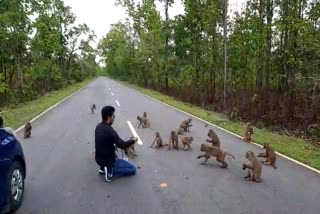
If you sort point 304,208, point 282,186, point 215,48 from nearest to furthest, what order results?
point 304,208, point 282,186, point 215,48

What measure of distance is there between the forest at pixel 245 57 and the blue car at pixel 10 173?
11.4 meters

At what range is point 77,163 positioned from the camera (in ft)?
31.5

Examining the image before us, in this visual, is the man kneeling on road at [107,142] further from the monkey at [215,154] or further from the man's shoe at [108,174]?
the monkey at [215,154]

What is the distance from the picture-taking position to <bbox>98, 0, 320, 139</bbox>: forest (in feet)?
57.2

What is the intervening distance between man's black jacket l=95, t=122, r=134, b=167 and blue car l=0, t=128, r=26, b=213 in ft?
5.31

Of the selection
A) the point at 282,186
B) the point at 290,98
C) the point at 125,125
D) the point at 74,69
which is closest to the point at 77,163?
the point at 282,186

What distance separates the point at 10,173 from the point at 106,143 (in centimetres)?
219

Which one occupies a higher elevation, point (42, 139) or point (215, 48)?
point (215, 48)

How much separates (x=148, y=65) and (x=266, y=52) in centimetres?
3076

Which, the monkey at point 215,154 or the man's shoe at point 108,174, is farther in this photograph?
the monkey at point 215,154

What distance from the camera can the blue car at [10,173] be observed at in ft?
18.6

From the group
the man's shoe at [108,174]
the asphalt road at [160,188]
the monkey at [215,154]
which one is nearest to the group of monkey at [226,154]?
the monkey at [215,154]

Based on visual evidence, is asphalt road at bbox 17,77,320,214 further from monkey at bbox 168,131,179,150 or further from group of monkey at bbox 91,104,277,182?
monkey at bbox 168,131,179,150

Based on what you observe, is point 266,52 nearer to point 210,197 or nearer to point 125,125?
point 125,125
